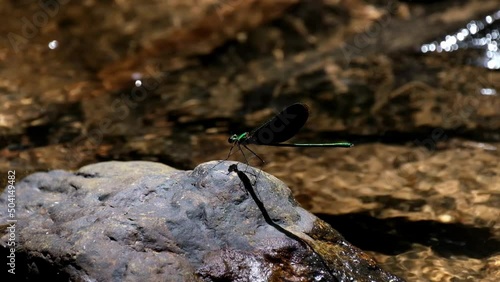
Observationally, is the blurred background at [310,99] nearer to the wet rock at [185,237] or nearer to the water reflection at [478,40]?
the water reflection at [478,40]

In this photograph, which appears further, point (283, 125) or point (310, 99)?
point (310, 99)

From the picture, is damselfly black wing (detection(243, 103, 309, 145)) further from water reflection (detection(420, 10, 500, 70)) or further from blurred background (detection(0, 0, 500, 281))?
water reflection (detection(420, 10, 500, 70))

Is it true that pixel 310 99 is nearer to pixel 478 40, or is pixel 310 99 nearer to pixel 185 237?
pixel 478 40

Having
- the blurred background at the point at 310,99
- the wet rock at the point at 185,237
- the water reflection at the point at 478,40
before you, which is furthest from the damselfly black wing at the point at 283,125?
the water reflection at the point at 478,40

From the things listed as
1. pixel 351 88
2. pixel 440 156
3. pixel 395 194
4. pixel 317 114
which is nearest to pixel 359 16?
pixel 351 88

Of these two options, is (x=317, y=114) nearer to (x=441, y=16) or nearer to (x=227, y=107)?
(x=227, y=107)

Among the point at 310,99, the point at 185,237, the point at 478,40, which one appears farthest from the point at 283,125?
the point at 478,40
